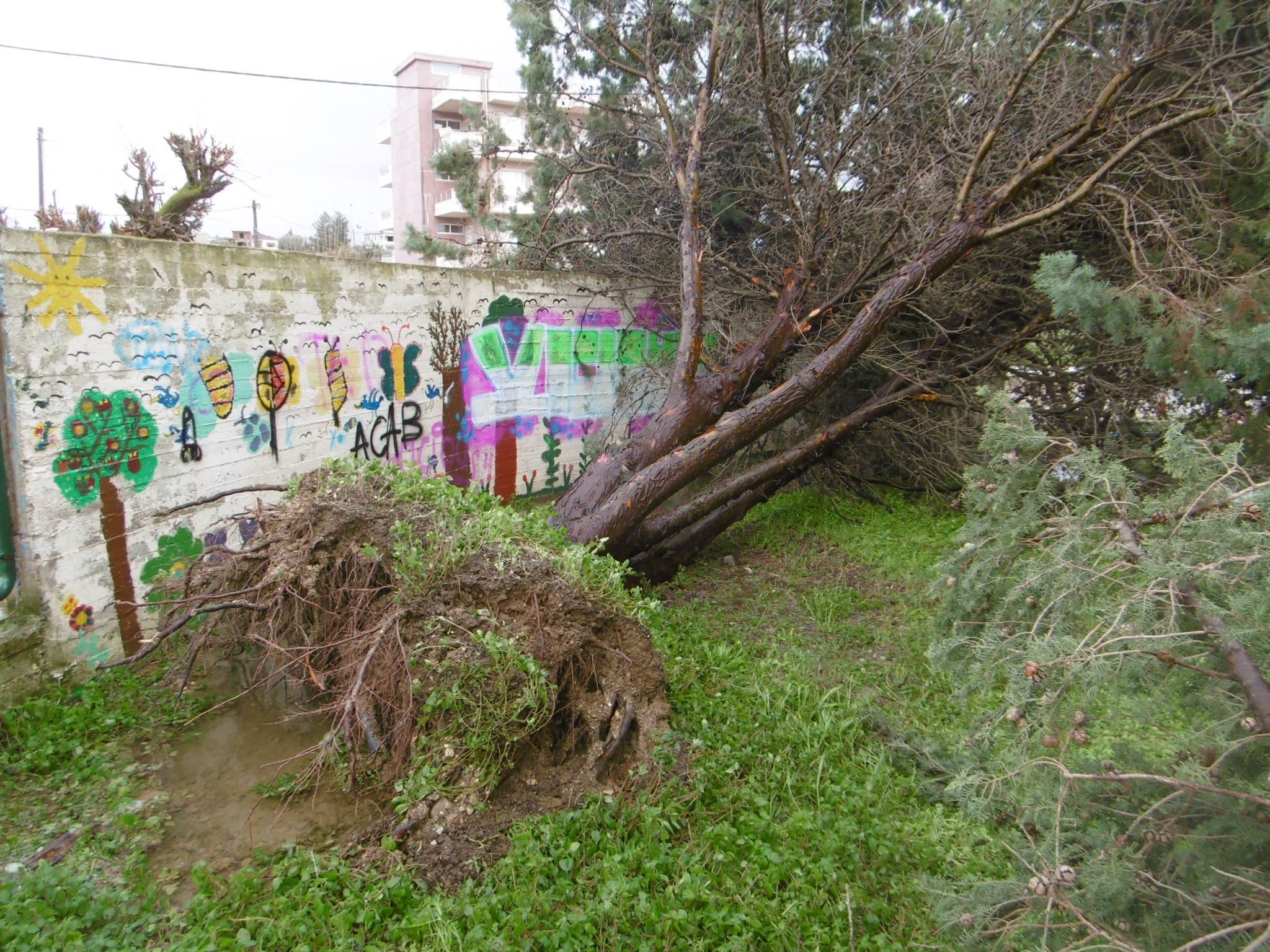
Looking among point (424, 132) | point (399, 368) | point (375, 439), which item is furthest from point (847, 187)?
point (424, 132)

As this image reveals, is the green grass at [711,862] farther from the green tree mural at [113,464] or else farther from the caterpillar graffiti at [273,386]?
the caterpillar graffiti at [273,386]

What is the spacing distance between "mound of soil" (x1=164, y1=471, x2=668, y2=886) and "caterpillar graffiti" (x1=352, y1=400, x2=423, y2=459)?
1826mm

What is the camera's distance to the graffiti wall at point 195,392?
12.5 feet

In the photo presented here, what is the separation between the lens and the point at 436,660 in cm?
327

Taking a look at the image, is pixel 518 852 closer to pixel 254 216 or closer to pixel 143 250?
pixel 143 250

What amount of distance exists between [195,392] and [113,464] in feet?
2.17

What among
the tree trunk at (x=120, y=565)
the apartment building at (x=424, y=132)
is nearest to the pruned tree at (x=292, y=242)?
the tree trunk at (x=120, y=565)

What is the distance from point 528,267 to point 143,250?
14.9 feet

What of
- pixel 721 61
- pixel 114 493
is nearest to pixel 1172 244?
pixel 721 61

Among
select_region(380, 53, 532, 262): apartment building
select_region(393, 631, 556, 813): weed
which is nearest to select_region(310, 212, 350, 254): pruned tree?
select_region(393, 631, 556, 813): weed

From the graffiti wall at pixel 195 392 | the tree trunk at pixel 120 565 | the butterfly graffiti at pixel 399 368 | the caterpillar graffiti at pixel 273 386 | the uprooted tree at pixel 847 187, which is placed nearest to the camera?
the graffiti wall at pixel 195 392

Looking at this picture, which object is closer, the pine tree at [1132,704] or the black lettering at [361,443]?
the pine tree at [1132,704]

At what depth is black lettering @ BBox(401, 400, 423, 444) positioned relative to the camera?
6340 millimetres

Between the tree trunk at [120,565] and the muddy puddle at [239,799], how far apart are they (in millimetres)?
857
